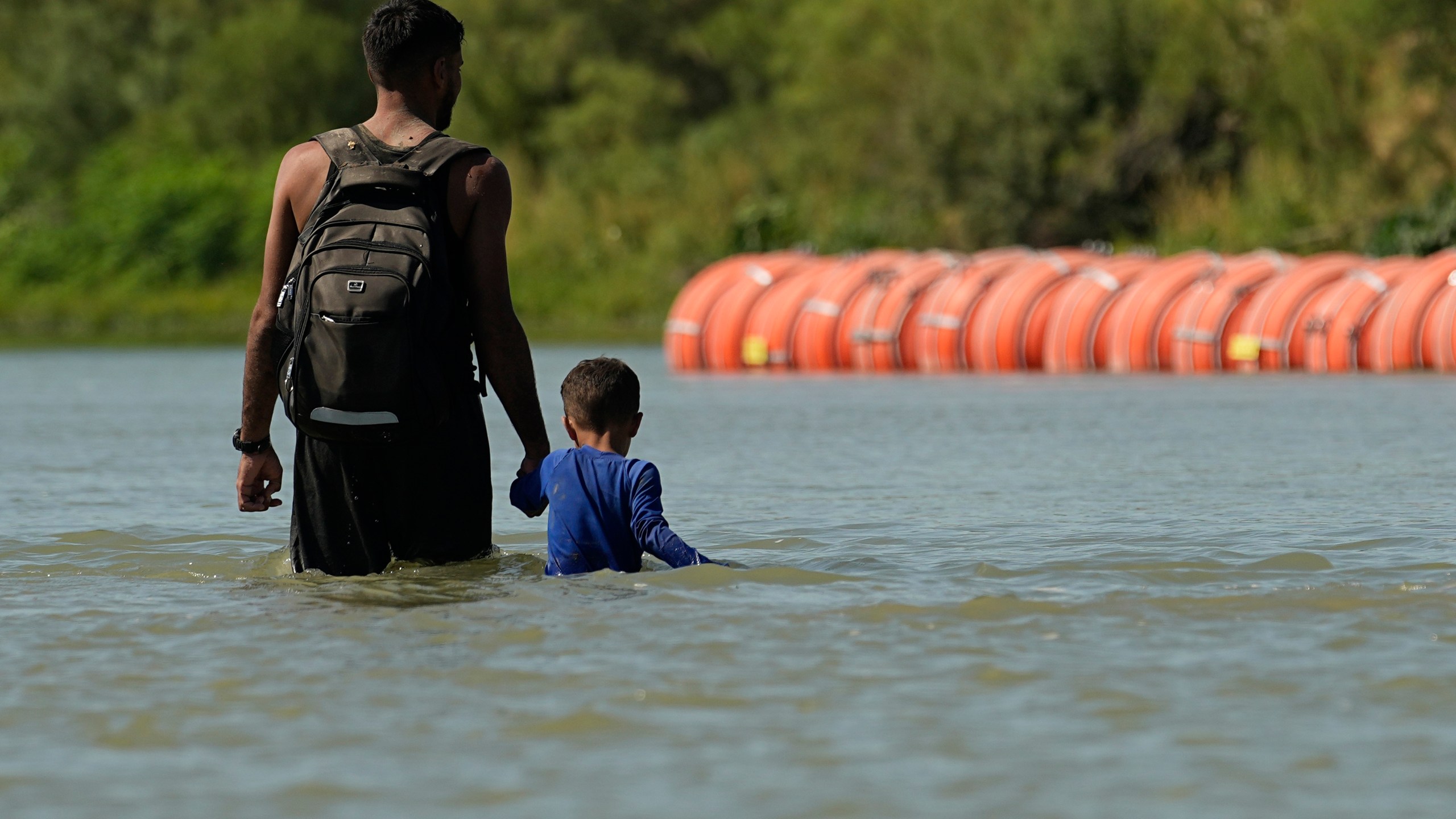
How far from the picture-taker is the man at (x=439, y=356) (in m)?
5.09

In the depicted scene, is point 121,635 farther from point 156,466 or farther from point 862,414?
point 862,414

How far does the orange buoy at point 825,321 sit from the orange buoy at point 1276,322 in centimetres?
→ 410

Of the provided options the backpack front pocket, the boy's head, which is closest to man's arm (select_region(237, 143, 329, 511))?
the backpack front pocket

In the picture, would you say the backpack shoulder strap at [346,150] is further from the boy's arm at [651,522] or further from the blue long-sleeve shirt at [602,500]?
the boy's arm at [651,522]

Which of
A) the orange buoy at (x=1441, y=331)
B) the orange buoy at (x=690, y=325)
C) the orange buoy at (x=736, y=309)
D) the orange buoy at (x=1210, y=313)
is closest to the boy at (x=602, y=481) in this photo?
the orange buoy at (x=1441, y=331)

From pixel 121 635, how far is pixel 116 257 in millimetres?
38341

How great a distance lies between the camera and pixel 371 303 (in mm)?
4824

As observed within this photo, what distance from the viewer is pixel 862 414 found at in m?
14.0

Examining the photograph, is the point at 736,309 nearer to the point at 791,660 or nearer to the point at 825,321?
the point at 825,321

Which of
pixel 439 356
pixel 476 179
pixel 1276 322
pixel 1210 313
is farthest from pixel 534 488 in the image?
pixel 1210 313

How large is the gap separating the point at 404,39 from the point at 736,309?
16395 millimetres

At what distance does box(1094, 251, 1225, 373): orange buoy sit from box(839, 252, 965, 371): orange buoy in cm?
204

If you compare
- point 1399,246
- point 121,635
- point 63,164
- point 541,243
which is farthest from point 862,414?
point 63,164

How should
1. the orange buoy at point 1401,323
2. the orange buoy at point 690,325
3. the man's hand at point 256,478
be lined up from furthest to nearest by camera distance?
the orange buoy at point 690,325 < the orange buoy at point 1401,323 < the man's hand at point 256,478
